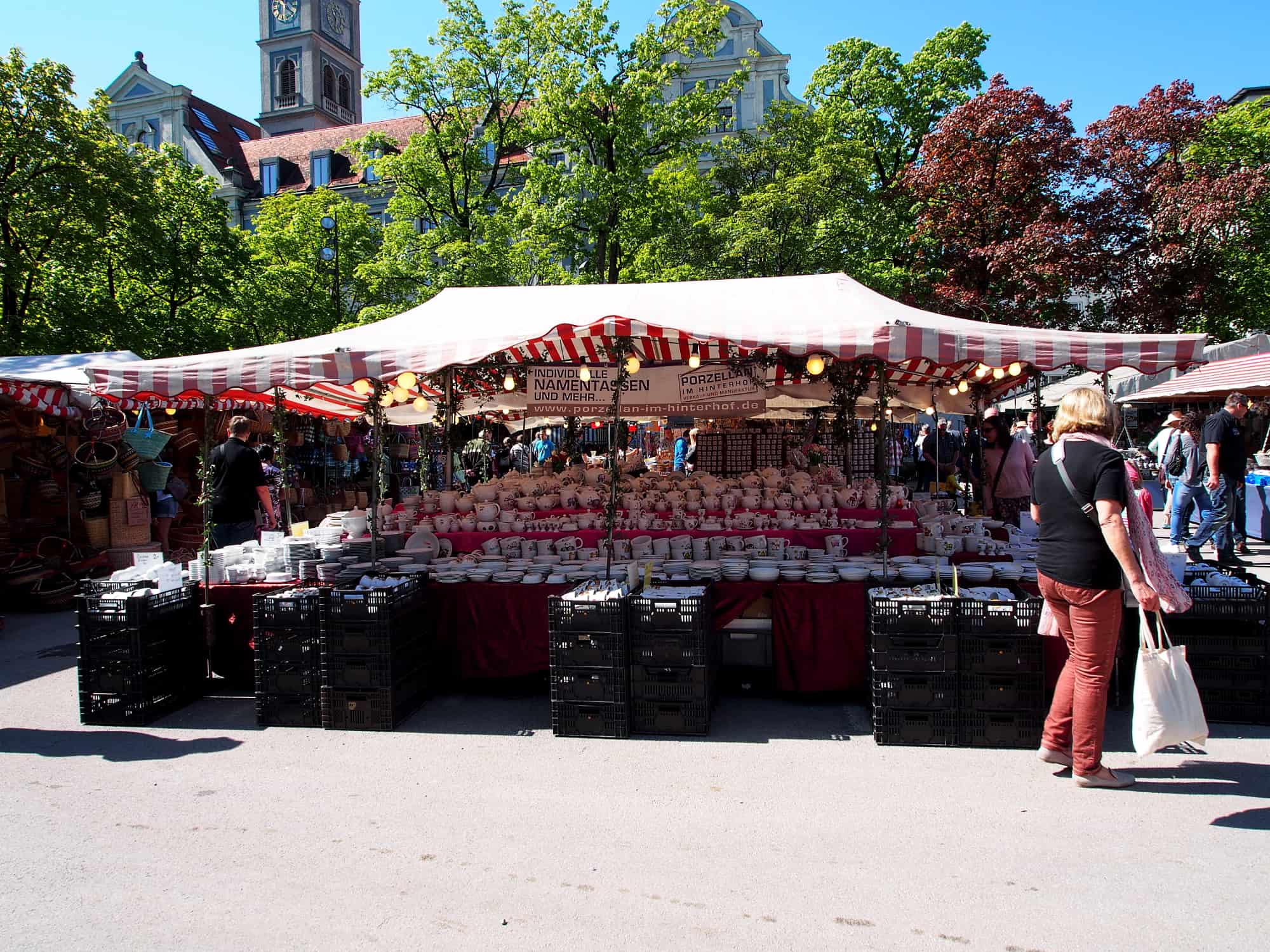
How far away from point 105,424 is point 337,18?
181ft

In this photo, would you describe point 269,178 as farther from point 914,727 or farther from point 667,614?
point 914,727

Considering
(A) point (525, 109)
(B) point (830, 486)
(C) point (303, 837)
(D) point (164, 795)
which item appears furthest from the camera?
(A) point (525, 109)

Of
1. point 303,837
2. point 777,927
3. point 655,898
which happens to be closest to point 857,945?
point 777,927

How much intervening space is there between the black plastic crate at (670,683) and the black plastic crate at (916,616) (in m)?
1.02

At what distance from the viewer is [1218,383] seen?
457 inches

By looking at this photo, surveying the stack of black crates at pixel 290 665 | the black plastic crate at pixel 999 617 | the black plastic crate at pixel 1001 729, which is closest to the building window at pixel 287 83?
the stack of black crates at pixel 290 665

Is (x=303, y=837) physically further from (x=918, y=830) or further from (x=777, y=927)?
(x=918, y=830)

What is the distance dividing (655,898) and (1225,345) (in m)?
12.2

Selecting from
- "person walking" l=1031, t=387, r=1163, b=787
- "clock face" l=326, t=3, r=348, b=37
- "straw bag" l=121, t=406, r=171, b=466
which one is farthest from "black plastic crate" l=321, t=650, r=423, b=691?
"clock face" l=326, t=3, r=348, b=37

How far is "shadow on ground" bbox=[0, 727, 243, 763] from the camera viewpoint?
183 inches

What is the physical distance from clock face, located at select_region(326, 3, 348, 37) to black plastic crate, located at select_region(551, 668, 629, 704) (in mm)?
61039

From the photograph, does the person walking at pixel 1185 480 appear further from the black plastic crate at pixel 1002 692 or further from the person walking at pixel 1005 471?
the black plastic crate at pixel 1002 692

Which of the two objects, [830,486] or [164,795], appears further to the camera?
[830,486]

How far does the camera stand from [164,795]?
4.04 m
